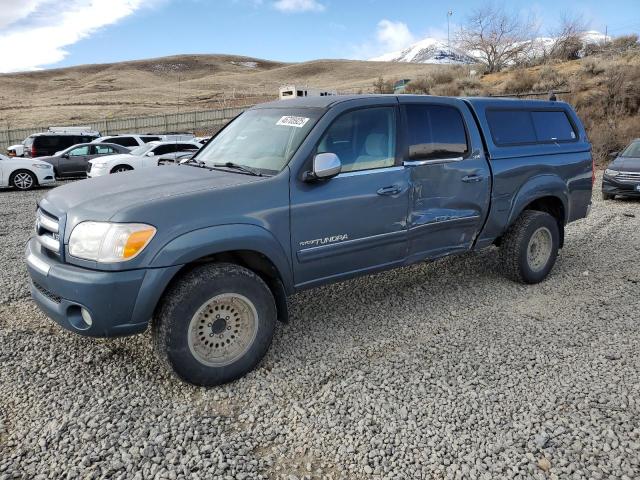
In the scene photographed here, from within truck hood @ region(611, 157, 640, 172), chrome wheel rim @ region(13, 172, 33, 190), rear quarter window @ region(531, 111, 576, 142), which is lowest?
chrome wheel rim @ region(13, 172, 33, 190)

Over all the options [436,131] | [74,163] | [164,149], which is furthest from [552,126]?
[74,163]

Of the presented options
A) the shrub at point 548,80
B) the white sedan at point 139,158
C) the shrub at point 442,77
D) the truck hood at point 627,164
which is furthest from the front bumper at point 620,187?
the shrub at point 442,77

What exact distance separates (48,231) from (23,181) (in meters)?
13.5

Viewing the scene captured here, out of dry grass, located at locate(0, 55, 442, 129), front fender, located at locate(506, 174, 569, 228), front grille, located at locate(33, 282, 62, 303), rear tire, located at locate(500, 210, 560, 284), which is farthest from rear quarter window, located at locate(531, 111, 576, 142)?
dry grass, located at locate(0, 55, 442, 129)

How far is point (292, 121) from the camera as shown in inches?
161

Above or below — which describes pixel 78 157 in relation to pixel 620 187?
above

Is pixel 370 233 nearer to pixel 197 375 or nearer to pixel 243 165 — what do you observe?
pixel 243 165

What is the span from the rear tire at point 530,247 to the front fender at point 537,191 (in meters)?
0.14

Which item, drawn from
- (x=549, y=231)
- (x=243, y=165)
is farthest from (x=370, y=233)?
(x=549, y=231)

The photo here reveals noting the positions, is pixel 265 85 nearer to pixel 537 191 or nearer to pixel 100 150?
pixel 100 150

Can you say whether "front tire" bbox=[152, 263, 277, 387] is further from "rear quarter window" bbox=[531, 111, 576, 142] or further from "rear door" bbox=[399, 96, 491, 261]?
"rear quarter window" bbox=[531, 111, 576, 142]

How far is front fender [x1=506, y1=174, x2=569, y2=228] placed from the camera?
5.17 meters

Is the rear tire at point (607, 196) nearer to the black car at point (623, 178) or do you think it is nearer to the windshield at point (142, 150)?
the black car at point (623, 178)

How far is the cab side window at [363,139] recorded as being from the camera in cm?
394
